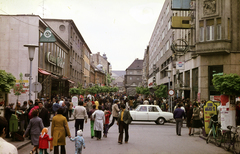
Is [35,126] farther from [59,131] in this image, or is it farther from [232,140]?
[232,140]

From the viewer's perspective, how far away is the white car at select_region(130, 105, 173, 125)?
21766mm

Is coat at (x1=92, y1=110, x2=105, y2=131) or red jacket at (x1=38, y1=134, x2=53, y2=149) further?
coat at (x1=92, y1=110, x2=105, y2=131)

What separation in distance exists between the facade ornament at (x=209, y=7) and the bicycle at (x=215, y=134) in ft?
49.6

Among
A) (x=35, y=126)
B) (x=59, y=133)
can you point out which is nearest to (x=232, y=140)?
(x=59, y=133)

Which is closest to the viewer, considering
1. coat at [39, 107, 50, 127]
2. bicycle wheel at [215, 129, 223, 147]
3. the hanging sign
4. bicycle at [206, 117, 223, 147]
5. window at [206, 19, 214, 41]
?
bicycle wheel at [215, 129, 223, 147]

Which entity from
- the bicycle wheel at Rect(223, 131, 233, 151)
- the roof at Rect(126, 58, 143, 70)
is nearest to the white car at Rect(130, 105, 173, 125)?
the bicycle wheel at Rect(223, 131, 233, 151)

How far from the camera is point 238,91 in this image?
43.1ft

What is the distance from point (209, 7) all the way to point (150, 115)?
37.5 feet

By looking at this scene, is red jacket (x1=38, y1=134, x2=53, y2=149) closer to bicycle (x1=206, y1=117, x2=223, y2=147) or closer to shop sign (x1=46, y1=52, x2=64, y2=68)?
bicycle (x1=206, y1=117, x2=223, y2=147)

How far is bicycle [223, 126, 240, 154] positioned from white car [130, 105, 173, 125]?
1082cm

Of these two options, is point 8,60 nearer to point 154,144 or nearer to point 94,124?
point 94,124

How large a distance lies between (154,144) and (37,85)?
310 inches

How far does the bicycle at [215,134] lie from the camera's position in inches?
466

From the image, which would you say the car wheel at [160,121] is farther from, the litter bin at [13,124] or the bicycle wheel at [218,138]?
the litter bin at [13,124]
